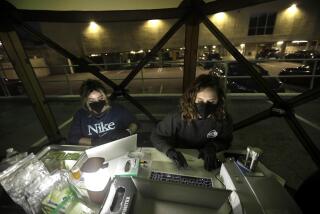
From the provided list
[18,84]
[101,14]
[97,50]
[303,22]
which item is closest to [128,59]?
[97,50]

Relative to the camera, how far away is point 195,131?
1607 millimetres

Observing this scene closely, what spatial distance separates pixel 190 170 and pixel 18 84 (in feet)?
23.3

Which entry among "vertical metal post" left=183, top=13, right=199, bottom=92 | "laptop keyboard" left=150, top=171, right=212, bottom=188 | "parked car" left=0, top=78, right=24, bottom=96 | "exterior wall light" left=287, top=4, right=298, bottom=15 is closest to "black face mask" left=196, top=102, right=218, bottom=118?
"laptop keyboard" left=150, top=171, right=212, bottom=188

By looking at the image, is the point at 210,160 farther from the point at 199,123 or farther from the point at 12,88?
the point at 12,88

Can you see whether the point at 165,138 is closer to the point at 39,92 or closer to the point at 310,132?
the point at 39,92

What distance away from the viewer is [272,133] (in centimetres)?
305

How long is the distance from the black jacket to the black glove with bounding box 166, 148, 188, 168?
12.0 inches

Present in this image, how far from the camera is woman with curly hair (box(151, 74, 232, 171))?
4.71ft

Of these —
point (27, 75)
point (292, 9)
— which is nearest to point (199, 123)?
point (27, 75)

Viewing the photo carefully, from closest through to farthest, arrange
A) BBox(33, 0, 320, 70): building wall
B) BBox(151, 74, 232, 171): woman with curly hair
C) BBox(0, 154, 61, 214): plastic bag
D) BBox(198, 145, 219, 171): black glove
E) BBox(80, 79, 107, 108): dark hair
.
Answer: BBox(0, 154, 61, 214): plastic bag
BBox(198, 145, 219, 171): black glove
BBox(151, 74, 232, 171): woman with curly hair
BBox(80, 79, 107, 108): dark hair
BBox(33, 0, 320, 70): building wall

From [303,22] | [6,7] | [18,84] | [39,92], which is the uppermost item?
[303,22]

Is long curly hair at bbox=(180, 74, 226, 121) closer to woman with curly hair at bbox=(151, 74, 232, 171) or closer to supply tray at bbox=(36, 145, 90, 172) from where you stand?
woman with curly hair at bbox=(151, 74, 232, 171)

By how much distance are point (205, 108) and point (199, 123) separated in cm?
20

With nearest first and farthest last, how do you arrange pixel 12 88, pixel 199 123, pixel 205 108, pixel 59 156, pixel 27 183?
pixel 27 183 → pixel 59 156 → pixel 205 108 → pixel 199 123 → pixel 12 88
